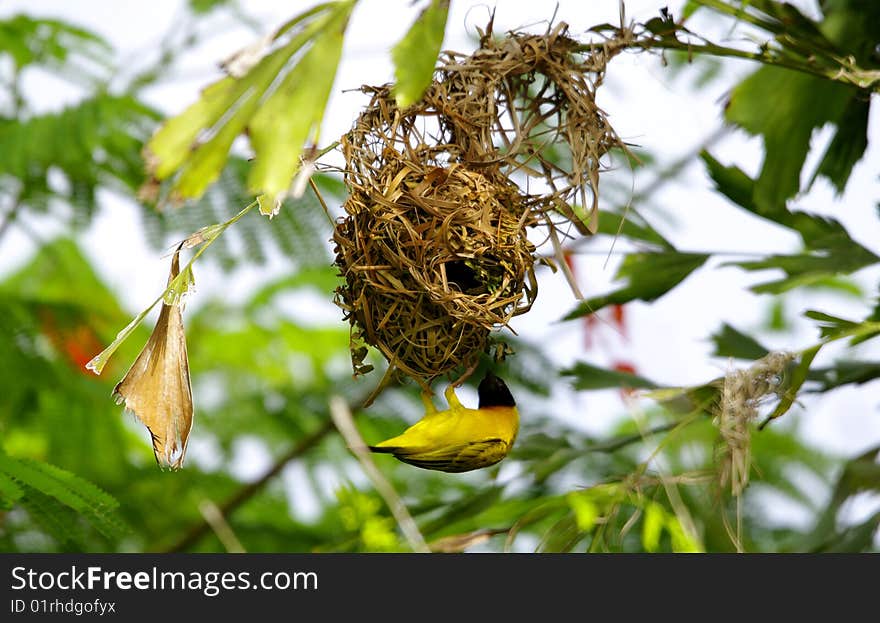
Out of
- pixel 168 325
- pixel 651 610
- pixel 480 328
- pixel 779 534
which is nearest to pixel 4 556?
pixel 168 325

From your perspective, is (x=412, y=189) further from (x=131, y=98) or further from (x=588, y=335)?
(x=588, y=335)

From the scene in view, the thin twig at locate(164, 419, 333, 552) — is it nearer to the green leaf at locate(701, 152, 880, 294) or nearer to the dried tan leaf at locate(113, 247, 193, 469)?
the green leaf at locate(701, 152, 880, 294)

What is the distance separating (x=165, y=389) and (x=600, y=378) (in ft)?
Result: 5.23

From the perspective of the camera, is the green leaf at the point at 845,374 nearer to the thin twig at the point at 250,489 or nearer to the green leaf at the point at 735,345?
the green leaf at the point at 735,345

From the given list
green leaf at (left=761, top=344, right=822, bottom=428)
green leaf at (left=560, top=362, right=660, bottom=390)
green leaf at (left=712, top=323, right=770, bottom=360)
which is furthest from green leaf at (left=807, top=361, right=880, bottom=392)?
green leaf at (left=761, top=344, right=822, bottom=428)

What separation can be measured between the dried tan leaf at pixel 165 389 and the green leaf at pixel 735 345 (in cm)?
172

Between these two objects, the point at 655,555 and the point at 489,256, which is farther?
the point at 655,555

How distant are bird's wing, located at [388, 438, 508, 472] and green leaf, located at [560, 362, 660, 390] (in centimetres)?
90

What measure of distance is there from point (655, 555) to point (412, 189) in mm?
943

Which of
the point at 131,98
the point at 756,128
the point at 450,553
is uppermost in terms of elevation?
the point at 131,98

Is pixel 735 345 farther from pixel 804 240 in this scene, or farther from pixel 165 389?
pixel 165 389

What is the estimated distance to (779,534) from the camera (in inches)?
166

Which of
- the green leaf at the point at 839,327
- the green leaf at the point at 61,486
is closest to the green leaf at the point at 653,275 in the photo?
the green leaf at the point at 839,327

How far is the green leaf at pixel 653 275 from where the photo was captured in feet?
9.71
